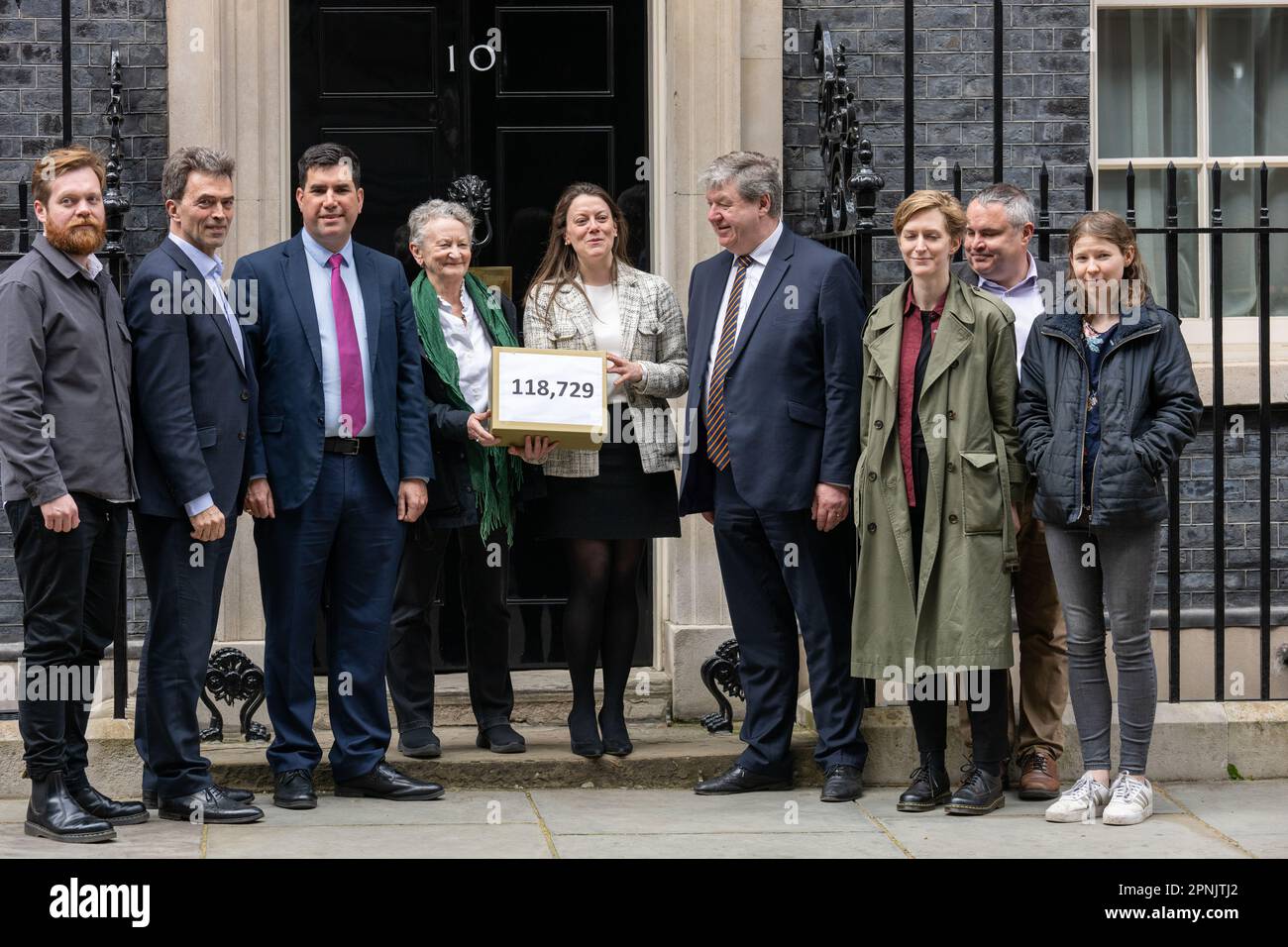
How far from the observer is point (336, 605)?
632 cm

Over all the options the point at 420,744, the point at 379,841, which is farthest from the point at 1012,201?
the point at 379,841

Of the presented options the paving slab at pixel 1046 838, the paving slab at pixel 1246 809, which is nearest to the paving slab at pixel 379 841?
the paving slab at pixel 1046 838

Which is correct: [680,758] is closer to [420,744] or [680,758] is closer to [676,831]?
[676,831]

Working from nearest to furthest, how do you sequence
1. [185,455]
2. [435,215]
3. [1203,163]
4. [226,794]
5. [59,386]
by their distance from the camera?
[59,386] < [185,455] < [226,794] < [435,215] < [1203,163]

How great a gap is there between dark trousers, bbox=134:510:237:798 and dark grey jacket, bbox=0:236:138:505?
0.27 m

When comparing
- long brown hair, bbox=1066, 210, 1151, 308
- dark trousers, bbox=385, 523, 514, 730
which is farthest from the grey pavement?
long brown hair, bbox=1066, 210, 1151, 308

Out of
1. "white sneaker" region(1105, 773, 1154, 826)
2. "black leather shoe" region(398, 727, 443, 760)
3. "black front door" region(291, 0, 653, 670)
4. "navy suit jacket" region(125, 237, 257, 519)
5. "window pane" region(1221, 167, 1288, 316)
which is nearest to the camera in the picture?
"navy suit jacket" region(125, 237, 257, 519)

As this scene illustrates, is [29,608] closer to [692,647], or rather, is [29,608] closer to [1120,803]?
[692,647]

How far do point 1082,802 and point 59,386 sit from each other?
3587 mm

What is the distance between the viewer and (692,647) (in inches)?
298

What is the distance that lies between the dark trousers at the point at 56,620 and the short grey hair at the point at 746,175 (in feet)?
7.73

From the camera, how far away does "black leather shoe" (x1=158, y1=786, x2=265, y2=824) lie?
19.6ft

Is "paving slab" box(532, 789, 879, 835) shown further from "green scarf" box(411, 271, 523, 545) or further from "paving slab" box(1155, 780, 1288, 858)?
"paving slab" box(1155, 780, 1288, 858)

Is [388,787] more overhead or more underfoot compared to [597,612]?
more underfoot
